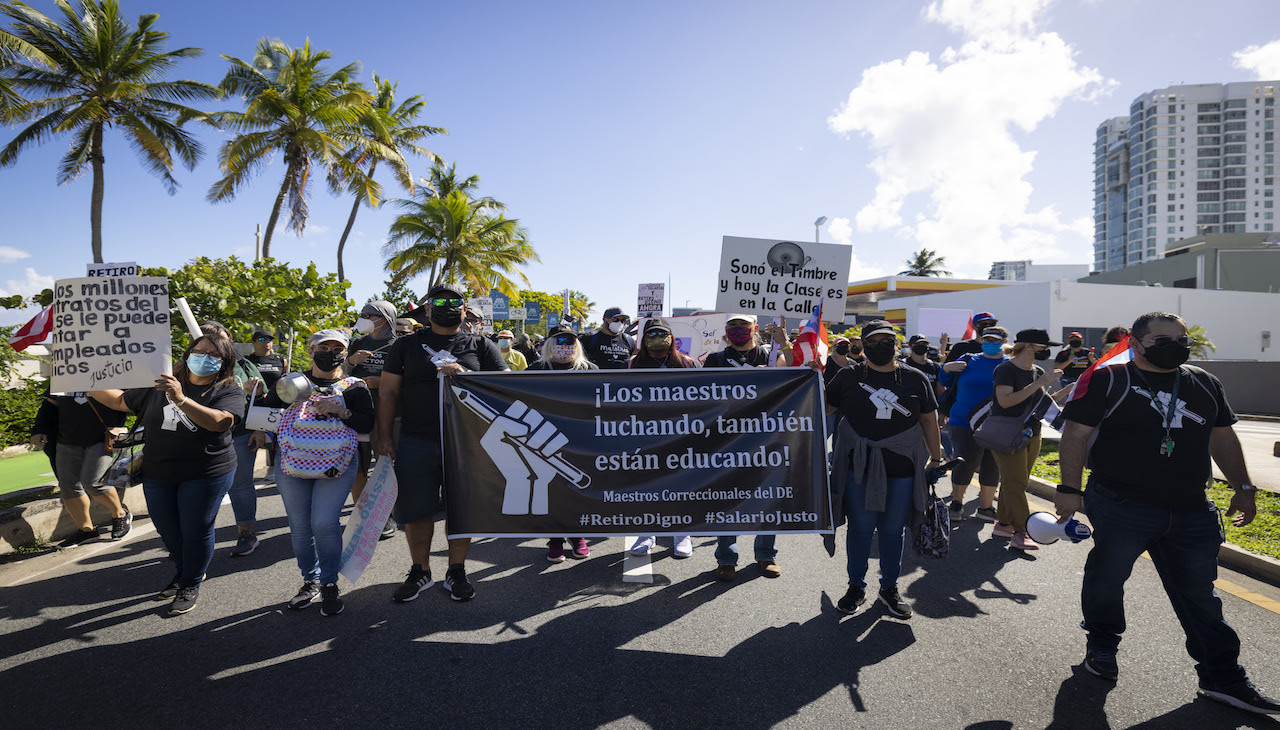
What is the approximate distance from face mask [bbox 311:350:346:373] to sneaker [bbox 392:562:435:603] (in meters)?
1.45

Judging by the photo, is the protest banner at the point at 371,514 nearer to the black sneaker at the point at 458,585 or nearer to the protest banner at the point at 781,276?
the black sneaker at the point at 458,585

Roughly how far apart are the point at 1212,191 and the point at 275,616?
173 metres

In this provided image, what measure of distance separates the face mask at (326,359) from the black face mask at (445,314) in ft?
2.12

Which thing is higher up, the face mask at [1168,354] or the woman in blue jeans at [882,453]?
the face mask at [1168,354]

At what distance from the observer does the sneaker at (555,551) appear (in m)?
5.12

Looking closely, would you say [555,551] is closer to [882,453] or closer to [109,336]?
[882,453]

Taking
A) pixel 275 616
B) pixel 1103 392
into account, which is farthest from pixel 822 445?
pixel 275 616

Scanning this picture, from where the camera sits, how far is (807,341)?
5.57 m

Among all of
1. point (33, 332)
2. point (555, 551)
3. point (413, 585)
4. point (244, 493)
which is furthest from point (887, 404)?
point (33, 332)

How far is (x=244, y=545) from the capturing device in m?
5.24

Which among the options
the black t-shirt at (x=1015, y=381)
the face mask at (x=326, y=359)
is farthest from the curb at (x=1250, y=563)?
the face mask at (x=326, y=359)

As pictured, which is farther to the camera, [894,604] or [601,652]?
[894,604]

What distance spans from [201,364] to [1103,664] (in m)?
5.37

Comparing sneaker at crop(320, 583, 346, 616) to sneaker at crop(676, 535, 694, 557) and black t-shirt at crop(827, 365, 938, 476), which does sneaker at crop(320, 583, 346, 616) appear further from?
black t-shirt at crop(827, 365, 938, 476)
